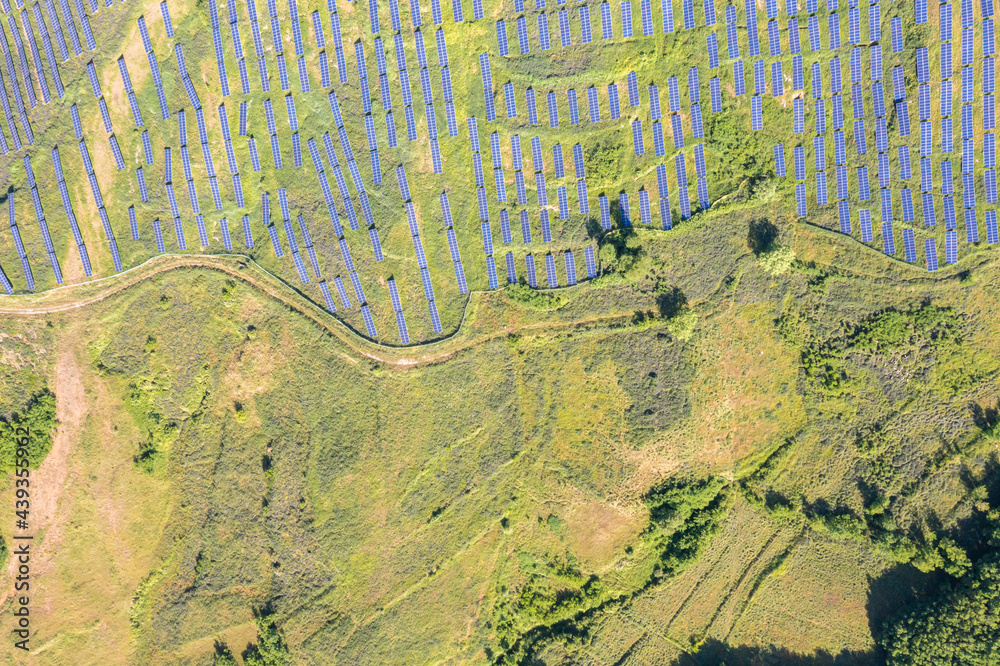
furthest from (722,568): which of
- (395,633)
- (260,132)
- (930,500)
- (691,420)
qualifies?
(260,132)

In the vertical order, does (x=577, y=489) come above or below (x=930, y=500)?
above

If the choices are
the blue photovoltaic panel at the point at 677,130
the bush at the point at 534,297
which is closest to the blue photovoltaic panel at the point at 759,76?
the blue photovoltaic panel at the point at 677,130

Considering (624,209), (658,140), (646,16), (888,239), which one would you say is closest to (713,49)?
(646,16)

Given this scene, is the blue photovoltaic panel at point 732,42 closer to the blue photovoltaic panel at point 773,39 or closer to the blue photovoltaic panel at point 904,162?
the blue photovoltaic panel at point 773,39

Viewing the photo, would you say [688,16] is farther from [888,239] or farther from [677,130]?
[888,239]

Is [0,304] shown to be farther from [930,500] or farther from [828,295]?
[930,500]

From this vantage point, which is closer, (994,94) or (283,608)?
(994,94)

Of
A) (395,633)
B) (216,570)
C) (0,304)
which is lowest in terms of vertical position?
(395,633)

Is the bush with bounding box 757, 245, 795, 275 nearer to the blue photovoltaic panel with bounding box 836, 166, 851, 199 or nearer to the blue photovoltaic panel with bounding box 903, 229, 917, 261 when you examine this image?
the blue photovoltaic panel with bounding box 836, 166, 851, 199
